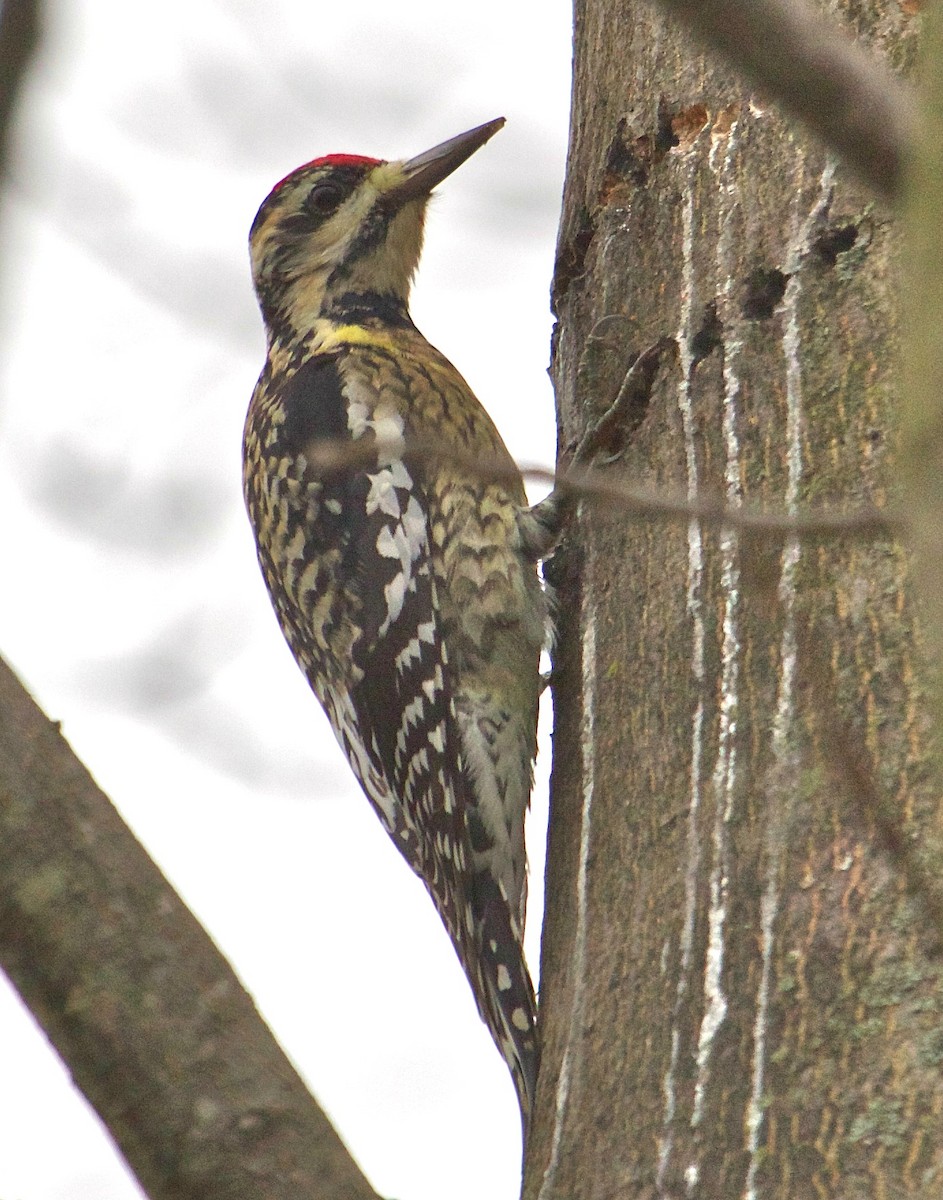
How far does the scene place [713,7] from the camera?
1164 millimetres

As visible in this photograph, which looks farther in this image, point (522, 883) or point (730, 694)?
point (522, 883)

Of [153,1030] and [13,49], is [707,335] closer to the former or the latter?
[153,1030]

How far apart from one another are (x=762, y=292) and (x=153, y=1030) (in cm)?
166

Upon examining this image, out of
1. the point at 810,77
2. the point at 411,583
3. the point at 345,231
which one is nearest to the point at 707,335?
the point at 411,583

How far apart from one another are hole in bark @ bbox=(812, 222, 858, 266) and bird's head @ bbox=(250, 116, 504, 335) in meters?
2.08

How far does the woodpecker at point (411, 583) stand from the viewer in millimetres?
3768

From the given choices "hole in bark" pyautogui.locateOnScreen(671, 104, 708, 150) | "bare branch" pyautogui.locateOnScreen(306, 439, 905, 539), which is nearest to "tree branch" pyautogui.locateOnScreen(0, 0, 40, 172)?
"bare branch" pyautogui.locateOnScreen(306, 439, 905, 539)

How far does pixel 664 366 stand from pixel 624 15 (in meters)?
0.93

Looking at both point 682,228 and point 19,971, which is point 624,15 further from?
point 19,971

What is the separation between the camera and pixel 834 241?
2.91 metres

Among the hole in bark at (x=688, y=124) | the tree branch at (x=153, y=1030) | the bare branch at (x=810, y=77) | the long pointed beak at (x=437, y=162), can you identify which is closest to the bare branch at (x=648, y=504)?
the bare branch at (x=810, y=77)

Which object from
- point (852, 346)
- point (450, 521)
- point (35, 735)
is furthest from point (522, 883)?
point (35, 735)

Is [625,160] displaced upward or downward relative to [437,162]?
A: downward

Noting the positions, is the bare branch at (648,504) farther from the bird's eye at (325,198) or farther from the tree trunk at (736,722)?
the bird's eye at (325,198)
